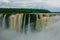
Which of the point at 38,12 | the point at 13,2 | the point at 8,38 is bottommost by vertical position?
the point at 8,38

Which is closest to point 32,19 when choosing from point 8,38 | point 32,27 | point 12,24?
point 32,27

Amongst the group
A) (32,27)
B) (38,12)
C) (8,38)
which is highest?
(38,12)

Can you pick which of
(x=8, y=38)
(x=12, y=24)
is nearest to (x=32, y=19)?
(x=12, y=24)

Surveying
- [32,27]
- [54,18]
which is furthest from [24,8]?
[54,18]

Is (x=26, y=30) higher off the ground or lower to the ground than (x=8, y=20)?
lower

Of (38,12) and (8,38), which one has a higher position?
(38,12)

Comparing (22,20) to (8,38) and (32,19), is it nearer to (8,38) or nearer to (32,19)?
(32,19)

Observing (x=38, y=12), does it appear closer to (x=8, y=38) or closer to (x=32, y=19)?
(x=32, y=19)
